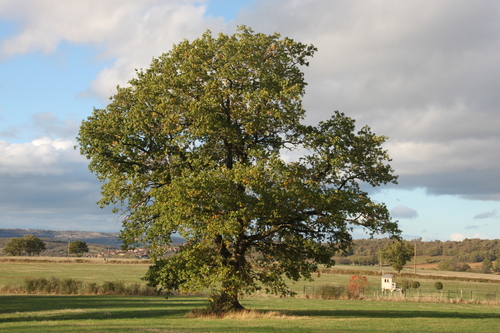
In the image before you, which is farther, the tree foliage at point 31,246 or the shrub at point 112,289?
the tree foliage at point 31,246

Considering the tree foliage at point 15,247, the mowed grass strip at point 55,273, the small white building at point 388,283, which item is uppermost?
the tree foliage at point 15,247

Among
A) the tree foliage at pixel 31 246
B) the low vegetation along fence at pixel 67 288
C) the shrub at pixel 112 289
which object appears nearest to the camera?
the low vegetation along fence at pixel 67 288

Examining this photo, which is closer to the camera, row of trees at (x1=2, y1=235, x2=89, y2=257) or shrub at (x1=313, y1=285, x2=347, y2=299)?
shrub at (x1=313, y1=285, x2=347, y2=299)

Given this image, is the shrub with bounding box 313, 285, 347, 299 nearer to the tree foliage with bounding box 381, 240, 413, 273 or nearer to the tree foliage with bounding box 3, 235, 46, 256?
the tree foliage with bounding box 381, 240, 413, 273

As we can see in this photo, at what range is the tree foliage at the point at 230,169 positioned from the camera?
26.7 m

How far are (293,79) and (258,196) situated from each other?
8.78 metres

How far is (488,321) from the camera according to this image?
3425 cm

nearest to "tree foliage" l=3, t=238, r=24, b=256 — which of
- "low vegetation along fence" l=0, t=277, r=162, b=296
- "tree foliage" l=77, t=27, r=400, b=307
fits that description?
"low vegetation along fence" l=0, t=277, r=162, b=296

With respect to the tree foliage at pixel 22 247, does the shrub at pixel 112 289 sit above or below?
below

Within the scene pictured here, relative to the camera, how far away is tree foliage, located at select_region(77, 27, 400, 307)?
2666cm

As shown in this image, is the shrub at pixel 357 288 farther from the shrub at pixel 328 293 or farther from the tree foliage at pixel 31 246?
the tree foliage at pixel 31 246

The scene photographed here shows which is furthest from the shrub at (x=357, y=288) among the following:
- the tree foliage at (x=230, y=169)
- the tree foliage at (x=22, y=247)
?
the tree foliage at (x=22, y=247)

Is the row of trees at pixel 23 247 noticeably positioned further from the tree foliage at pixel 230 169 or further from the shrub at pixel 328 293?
the tree foliage at pixel 230 169

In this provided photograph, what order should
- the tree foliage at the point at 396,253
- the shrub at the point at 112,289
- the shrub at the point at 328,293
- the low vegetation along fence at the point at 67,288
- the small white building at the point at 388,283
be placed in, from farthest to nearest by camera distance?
the tree foliage at the point at 396,253, the small white building at the point at 388,283, the shrub at the point at 328,293, the shrub at the point at 112,289, the low vegetation along fence at the point at 67,288
